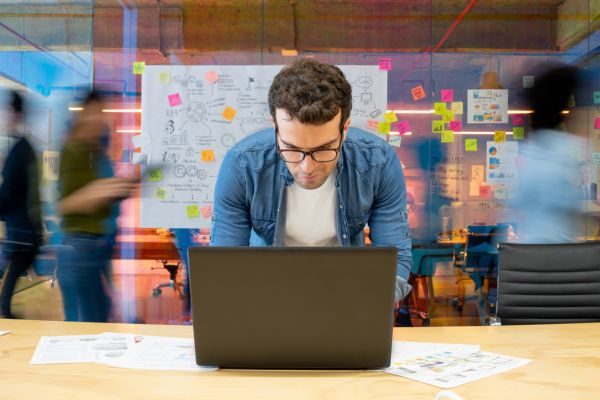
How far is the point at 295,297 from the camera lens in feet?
4.03

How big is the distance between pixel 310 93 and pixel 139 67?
3000 millimetres

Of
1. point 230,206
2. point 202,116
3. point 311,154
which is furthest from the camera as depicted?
point 202,116

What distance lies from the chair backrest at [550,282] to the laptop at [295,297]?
1.25m

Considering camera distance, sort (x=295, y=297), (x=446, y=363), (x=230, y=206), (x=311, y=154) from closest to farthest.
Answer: (x=295, y=297) → (x=446, y=363) → (x=311, y=154) → (x=230, y=206)

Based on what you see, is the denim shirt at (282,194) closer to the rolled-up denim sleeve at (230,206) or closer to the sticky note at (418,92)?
the rolled-up denim sleeve at (230,206)

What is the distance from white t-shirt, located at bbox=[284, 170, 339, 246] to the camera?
1950mm

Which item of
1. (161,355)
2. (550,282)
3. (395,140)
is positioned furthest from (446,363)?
(395,140)

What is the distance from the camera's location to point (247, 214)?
76.2 inches

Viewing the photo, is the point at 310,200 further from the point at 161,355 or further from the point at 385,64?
the point at 385,64

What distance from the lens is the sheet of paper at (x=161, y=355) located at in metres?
1.40

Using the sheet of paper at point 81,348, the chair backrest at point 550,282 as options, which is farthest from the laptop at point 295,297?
the chair backrest at point 550,282

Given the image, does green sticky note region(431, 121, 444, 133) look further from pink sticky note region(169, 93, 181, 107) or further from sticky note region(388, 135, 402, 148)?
pink sticky note region(169, 93, 181, 107)

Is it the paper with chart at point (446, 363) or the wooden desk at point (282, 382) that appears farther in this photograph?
the paper with chart at point (446, 363)

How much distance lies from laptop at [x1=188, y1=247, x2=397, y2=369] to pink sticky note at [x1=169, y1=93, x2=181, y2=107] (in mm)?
3082
